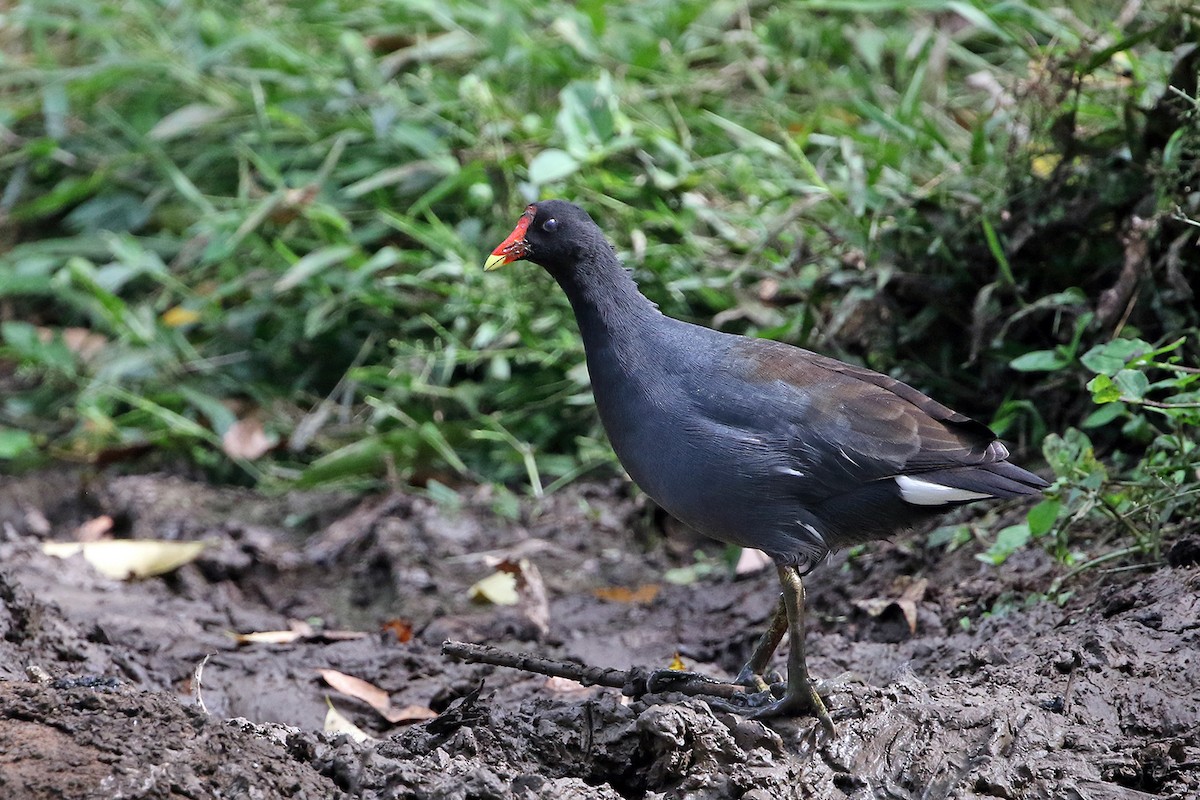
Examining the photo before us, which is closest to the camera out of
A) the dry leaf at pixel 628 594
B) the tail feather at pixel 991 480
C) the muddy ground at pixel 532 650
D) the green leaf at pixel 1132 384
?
the muddy ground at pixel 532 650

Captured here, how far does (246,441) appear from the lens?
5.46 m

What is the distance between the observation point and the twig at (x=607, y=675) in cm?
268

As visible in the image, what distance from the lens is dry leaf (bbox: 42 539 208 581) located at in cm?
427

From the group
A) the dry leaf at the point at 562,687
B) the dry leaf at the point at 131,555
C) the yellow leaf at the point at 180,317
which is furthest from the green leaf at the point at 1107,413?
the yellow leaf at the point at 180,317

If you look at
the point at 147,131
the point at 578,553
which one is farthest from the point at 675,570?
the point at 147,131

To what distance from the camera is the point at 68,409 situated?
5.74 m

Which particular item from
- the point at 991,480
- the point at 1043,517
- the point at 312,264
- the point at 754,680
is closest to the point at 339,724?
the point at 754,680

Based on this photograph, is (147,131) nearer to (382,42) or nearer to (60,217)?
(60,217)

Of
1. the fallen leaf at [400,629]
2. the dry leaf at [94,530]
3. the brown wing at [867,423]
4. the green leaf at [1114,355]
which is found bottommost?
the dry leaf at [94,530]

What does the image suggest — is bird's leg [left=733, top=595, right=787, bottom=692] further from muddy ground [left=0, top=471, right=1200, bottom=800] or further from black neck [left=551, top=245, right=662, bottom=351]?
black neck [left=551, top=245, right=662, bottom=351]

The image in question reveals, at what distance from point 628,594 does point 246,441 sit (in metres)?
2.01

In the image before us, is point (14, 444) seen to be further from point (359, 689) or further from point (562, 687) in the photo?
point (562, 687)

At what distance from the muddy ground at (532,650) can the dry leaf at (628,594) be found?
16 mm

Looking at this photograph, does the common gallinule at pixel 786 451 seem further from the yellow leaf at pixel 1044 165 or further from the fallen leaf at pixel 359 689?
the yellow leaf at pixel 1044 165
